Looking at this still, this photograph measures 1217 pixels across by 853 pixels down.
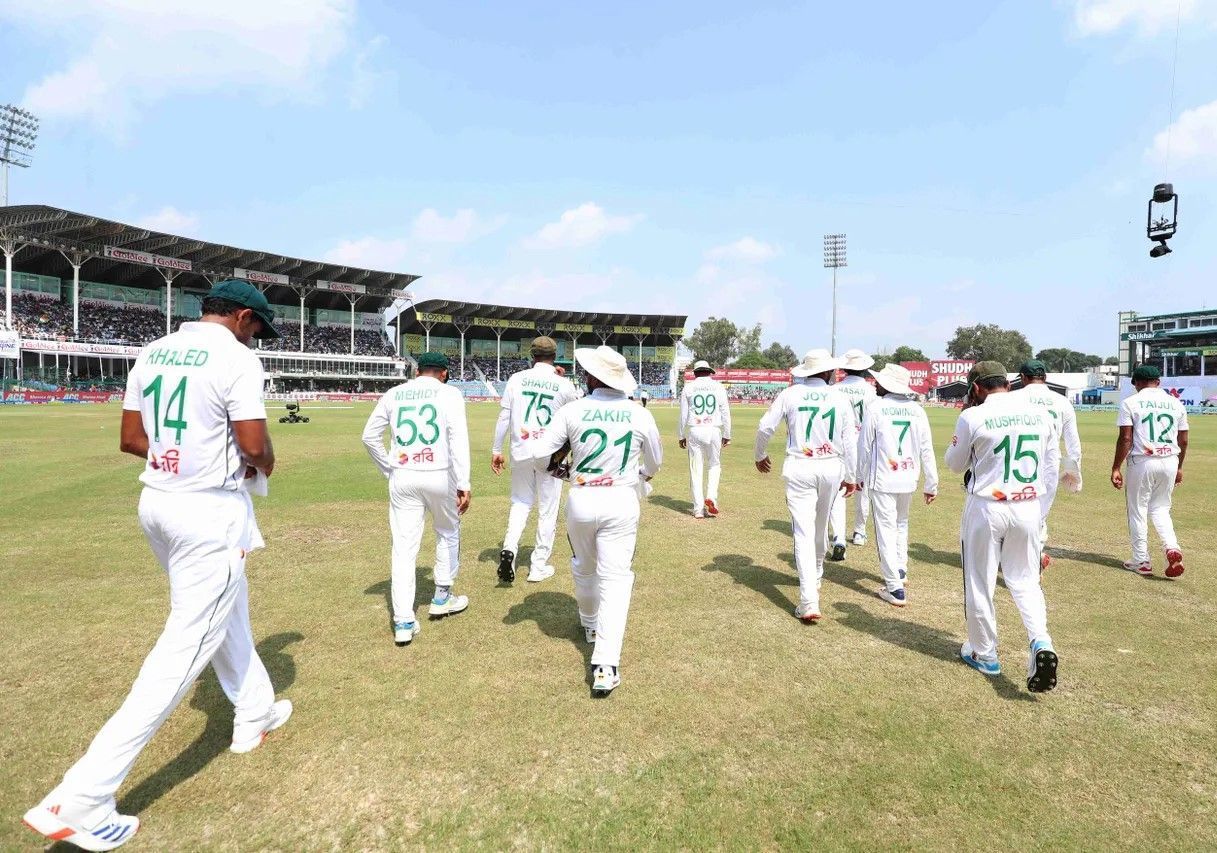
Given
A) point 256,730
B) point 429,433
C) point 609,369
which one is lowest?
point 256,730

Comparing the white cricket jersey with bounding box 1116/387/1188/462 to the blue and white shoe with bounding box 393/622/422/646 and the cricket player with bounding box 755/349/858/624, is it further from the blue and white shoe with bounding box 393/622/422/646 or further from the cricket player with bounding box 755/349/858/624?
the blue and white shoe with bounding box 393/622/422/646

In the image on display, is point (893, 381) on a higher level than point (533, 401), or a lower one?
higher

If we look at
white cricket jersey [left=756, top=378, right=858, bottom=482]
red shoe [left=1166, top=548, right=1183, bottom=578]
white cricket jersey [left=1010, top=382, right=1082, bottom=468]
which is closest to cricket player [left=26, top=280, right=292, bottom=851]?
white cricket jersey [left=756, top=378, right=858, bottom=482]

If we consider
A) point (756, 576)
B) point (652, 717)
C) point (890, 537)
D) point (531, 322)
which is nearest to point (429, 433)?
point (652, 717)

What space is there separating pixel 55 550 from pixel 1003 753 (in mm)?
9035

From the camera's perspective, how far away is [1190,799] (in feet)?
9.63

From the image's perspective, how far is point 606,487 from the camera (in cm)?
394

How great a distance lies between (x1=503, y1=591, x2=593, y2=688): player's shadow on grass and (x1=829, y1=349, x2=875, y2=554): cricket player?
330 cm

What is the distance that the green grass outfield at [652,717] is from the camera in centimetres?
274

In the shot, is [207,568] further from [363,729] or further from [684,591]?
[684,591]

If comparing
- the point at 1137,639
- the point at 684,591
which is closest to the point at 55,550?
the point at 684,591

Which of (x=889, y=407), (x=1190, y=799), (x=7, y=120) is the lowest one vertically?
(x=1190, y=799)

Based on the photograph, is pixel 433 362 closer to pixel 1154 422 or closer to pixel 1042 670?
pixel 1042 670

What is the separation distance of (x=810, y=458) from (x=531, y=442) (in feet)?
8.57
